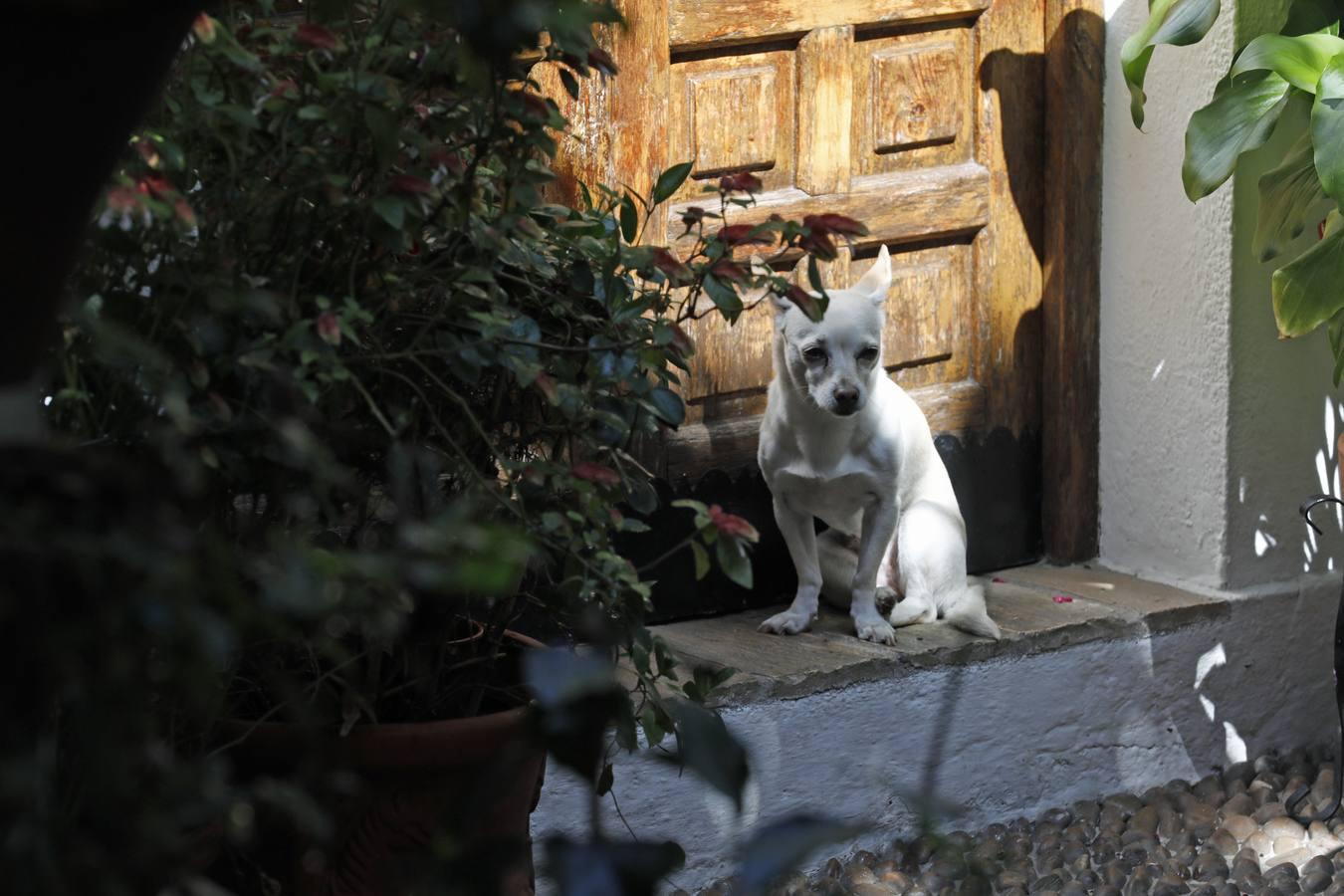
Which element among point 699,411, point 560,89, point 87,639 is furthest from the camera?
point 699,411

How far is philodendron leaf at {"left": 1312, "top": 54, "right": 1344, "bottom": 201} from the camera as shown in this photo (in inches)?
109

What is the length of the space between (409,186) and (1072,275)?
2.44m

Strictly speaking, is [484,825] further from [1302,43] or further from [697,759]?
[1302,43]

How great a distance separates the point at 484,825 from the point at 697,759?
0.11 metres

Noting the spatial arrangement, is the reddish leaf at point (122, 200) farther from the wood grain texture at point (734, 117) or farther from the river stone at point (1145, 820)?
the river stone at point (1145, 820)

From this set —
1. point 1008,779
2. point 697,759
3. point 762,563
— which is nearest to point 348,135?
point 697,759

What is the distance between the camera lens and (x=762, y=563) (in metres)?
3.51

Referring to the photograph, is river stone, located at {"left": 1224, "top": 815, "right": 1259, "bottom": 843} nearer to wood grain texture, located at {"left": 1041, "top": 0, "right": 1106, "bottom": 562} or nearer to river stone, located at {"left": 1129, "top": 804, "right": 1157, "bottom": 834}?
river stone, located at {"left": 1129, "top": 804, "right": 1157, "bottom": 834}

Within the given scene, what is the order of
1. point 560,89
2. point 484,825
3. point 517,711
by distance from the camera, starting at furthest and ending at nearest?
point 560,89 → point 517,711 → point 484,825

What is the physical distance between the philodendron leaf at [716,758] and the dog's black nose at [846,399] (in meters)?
2.29

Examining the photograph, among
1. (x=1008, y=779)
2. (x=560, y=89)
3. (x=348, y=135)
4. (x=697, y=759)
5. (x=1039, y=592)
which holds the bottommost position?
(x=1008, y=779)

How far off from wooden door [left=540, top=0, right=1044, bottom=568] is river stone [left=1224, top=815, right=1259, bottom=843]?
830 millimetres

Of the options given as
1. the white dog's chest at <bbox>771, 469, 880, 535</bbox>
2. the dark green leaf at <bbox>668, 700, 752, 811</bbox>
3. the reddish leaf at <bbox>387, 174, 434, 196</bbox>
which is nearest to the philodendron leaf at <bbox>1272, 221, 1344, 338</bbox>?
the white dog's chest at <bbox>771, 469, 880, 535</bbox>

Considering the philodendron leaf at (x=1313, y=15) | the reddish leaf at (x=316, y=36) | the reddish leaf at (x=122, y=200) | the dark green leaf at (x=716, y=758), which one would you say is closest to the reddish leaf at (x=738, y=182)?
the reddish leaf at (x=316, y=36)
